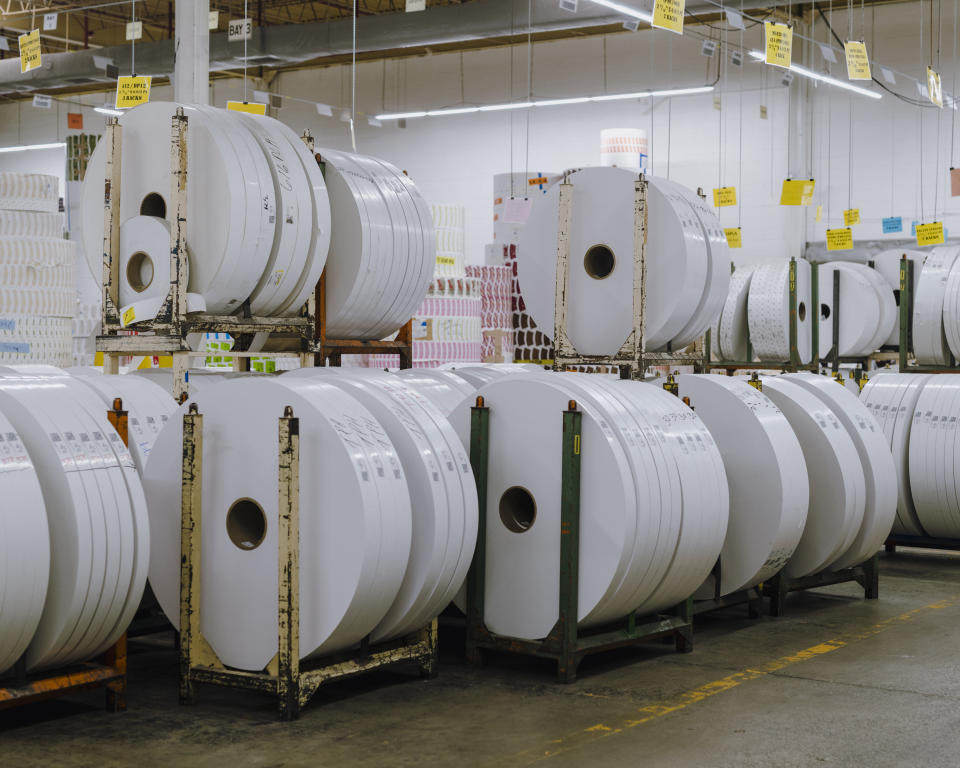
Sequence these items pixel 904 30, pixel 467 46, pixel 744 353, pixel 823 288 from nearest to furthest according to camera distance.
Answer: pixel 744 353, pixel 823 288, pixel 904 30, pixel 467 46

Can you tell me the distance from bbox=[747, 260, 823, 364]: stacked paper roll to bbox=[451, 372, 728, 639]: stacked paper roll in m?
6.21

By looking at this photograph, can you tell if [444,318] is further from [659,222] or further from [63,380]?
[63,380]

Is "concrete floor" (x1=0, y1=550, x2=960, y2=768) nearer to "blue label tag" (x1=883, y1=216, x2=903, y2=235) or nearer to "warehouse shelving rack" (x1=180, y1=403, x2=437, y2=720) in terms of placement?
"warehouse shelving rack" (x1=180, y1=403, x2=437, y2=720)

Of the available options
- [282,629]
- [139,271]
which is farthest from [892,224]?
[282,629]

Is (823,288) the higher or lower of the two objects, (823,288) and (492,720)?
the higher

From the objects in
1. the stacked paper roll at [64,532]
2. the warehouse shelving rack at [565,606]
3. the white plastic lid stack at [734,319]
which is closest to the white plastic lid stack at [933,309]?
the white plastic lid stack at [734,319]

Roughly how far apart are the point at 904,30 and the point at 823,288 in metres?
6.46

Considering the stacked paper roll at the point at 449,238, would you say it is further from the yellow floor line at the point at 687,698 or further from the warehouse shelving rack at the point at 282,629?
the warehouse shelving rack at the point at 282,629

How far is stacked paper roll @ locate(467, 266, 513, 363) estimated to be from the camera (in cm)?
1452

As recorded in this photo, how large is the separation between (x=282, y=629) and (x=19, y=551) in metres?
1.10

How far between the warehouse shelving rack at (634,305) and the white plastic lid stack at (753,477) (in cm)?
32

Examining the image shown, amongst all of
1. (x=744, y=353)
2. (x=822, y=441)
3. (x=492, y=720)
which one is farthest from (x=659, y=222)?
(x=744, y=353)

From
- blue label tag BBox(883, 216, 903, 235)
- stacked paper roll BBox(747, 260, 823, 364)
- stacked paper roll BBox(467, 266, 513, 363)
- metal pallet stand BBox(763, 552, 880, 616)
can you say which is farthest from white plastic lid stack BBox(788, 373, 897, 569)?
blue label tag BBox(883, 216, 903, 235)

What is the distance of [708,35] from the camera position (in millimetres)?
20766
